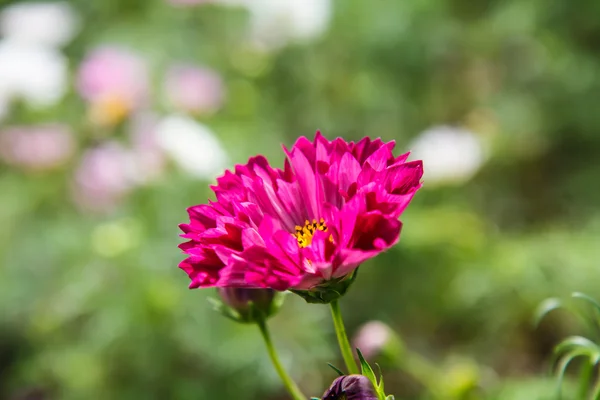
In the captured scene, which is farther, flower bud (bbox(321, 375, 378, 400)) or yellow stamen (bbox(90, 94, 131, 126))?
yellow stamen (bbox(90, 94, 131, 126))

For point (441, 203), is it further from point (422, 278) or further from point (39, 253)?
point (39, 253)

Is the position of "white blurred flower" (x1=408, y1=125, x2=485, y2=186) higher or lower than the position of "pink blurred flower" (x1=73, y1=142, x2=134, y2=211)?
lower

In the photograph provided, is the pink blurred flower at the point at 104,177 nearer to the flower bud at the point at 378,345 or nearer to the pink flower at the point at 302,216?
the flower bud at the point at 378,345

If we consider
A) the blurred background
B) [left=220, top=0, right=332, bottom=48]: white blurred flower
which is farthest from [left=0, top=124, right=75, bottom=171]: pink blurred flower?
[left=220, top=0, right=332, bottom=48]: white blurred flower

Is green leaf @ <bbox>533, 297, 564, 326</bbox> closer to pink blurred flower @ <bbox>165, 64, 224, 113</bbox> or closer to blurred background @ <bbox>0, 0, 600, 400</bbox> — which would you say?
blurred background @ <bbox>0, 0, 600, 400</bbox>

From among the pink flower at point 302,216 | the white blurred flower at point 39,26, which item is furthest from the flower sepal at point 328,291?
the white blurred flower at point 39,26

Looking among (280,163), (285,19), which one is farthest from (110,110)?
(285,19)

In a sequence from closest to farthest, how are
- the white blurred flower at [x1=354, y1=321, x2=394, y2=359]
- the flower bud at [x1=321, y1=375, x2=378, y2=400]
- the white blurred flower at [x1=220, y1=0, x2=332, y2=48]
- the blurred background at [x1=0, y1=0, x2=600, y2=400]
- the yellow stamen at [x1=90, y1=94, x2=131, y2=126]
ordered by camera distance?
1. the flower bud at [x1=321, y1=375, x2=378, y2=400]
2. the white blurred flower at [x1=354, y1=321, x2=394, y2=359]
3. the blurred background at [x1=0, y1=0, x2=600, y2=400]
4. the yellow stamen at [x1=90, y1=94, x2=131, y2=126]
5. the white blurred flower at [x1=220, y1=0, x2=332, y2=48]

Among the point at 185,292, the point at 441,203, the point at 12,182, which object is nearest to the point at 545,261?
the point at 441,203
